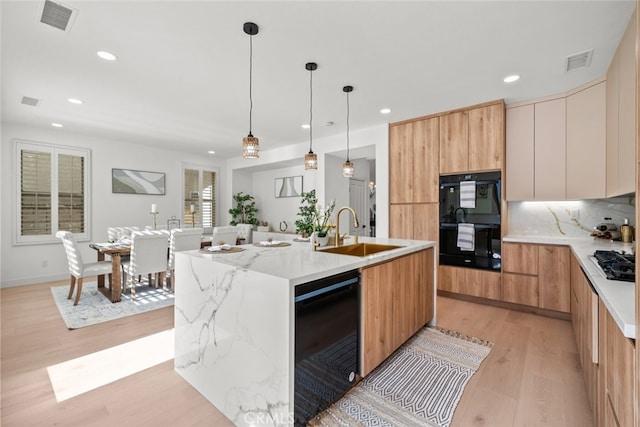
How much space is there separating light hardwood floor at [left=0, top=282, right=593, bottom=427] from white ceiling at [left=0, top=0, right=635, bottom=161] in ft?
8.73

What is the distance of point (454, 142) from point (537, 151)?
Answer: 978 millimetres

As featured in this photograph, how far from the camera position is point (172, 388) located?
1978mm

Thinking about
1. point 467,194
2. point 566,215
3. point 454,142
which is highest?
point 454,142

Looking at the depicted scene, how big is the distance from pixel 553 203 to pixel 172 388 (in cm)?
462

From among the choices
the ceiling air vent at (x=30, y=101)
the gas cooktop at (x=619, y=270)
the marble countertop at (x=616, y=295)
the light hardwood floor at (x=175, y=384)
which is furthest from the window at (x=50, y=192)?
the gas cooktop at (x=619, y=270)

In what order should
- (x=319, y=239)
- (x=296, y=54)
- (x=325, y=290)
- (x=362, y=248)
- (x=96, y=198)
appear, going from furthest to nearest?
(x=96, y=198)
(x=362, y=248)
(x=296, y=54)
(x=319, y=239)
(x=325, y=290)

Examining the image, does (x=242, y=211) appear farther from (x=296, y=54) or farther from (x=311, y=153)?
(x=296, y=54)

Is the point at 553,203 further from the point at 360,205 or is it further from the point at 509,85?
the point at 360,205

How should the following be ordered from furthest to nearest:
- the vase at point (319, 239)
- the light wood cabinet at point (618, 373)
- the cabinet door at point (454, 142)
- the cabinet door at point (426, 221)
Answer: the cabinet door at point (426, 221)
the cabinet door at point (454, 142)
the vase at point (319, 239)
the light wood cabinet at point (618, 373)

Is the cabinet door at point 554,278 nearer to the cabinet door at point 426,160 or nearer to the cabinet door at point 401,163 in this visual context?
the cabinet door at point 426,160

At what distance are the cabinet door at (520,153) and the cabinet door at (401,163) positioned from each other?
1270mm

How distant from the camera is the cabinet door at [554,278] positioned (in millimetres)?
3199

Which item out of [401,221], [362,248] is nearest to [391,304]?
[362,248]

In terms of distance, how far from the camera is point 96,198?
5555 millimetres
